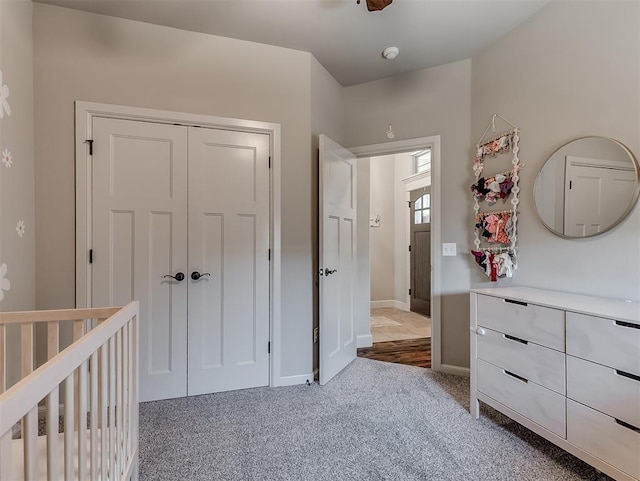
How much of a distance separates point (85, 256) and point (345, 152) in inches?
81.8

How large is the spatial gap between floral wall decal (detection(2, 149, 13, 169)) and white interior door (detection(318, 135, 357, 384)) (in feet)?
6.01

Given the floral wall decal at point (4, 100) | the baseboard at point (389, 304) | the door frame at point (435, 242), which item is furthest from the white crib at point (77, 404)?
the baseboard at point (389, 304)

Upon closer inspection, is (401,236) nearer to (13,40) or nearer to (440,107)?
(440,107)

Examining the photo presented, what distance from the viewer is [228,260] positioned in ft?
7.56

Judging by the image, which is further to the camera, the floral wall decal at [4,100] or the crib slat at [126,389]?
the floral wall decal at [4,100]

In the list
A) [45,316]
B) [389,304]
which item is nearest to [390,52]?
[45,316]

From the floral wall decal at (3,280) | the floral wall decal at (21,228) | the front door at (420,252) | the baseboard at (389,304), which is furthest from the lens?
the baseboard at (389,304)

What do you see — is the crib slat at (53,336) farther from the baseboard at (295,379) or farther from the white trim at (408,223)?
the white trim at (408,223)

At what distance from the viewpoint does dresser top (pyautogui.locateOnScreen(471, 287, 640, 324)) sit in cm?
131

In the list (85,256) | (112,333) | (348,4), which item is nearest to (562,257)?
(348,4)

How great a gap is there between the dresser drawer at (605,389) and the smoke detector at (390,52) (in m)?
2.27

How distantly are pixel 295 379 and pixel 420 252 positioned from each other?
3023 mm

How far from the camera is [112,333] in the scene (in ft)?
3.44

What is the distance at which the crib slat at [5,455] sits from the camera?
51cm
